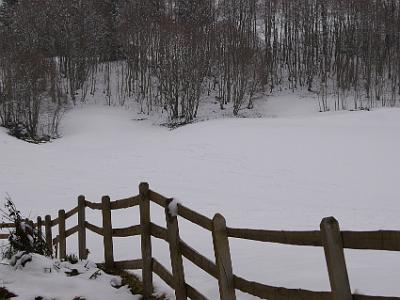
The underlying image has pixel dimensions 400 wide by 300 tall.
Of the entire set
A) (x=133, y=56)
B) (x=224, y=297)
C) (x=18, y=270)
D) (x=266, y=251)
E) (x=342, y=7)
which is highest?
(x=342, y=7)

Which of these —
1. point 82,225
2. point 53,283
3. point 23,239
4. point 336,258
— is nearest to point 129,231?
point 53,283

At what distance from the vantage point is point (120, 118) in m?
45.6

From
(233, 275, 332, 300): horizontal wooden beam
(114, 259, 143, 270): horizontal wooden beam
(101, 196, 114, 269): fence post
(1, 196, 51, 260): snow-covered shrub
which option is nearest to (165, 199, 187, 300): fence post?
(233, 275, 332, 300): horizontal wooden beam

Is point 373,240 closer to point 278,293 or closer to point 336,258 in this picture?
point 336,258

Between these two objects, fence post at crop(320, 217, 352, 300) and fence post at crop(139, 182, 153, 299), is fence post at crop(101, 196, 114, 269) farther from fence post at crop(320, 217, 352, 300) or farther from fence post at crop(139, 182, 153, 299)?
fence post at crop(320, 217, 352, 300)

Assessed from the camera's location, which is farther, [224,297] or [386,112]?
[386,112]

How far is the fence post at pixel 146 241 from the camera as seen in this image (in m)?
5.84

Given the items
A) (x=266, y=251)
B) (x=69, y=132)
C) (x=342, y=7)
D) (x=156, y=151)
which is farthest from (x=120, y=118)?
(x=266, y=251)

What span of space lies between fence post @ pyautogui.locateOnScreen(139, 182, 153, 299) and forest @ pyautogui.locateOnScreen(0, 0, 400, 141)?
36.6 meters

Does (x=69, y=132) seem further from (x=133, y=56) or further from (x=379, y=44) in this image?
(x=379, y=44)

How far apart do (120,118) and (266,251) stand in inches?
1493

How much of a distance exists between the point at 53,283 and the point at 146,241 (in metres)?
1.26

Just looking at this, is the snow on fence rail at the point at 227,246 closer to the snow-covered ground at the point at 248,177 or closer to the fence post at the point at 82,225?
the snow-covered ground at the point at 248,177

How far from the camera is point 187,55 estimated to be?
45875 mm
